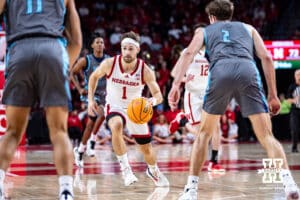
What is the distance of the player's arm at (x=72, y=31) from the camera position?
5.68m

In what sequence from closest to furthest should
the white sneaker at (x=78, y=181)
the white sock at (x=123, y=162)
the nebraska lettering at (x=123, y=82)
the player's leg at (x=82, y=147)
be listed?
the white sneaker at (x=78, y=181) → the white sock at (x=123, y=162) → the nebraska lettering at (x=123, y=82) → the player's leg at (x=82, y=147)

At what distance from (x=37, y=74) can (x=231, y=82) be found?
2.05 metres

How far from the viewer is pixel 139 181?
927cm

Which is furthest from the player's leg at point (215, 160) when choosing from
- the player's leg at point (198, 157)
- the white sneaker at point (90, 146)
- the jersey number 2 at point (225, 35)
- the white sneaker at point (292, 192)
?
the jersey number 2 at point (225, 35)

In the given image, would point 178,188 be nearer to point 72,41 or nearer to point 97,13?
point 72,41

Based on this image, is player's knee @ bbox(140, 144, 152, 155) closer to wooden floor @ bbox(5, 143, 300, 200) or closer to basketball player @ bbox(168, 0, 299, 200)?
wooden floor @ bbox(5, 143, 300, 200)

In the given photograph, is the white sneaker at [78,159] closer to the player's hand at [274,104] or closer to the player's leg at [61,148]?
the player's hand at [274,104]

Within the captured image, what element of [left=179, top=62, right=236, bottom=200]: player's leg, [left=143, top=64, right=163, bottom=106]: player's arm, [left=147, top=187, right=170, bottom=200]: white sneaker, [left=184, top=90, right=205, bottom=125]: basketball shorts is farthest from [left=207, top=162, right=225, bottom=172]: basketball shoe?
[left=179, top=62, right=236, bottom=200]: player's leg

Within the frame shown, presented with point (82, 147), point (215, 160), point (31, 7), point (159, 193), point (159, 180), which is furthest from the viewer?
point (82, 147)

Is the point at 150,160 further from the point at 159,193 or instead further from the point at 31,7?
the point at 31,7

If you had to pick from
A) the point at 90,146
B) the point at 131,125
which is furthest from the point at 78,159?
the point at 131,125

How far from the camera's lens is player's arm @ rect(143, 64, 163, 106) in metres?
8.95

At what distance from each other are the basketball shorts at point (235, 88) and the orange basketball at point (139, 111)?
6.75 feet

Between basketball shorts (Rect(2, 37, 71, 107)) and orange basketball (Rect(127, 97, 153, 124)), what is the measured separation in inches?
132
